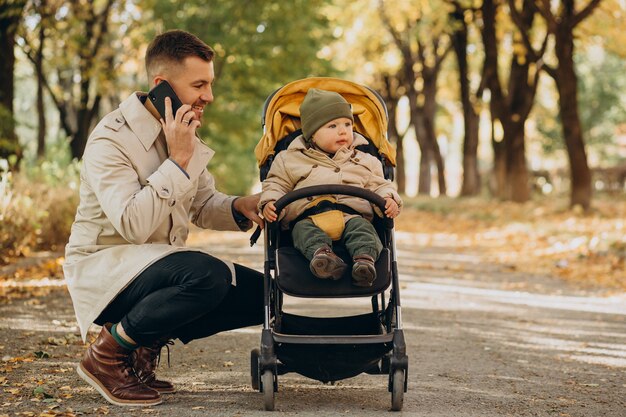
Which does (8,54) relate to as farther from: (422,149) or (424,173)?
(424,173)

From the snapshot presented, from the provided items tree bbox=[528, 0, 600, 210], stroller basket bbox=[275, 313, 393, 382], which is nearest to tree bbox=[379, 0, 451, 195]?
tree bbox=[528, 0, 600, 210]

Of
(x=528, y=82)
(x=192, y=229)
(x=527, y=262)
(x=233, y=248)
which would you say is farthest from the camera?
(x=528, y=82)

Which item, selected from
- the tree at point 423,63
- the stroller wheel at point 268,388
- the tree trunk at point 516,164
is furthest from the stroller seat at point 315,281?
the tree at point 423,63

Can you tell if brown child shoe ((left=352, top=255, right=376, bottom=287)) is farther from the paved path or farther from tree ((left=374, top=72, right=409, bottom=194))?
tree ((left=374, top=72, right=409, bottom=194))

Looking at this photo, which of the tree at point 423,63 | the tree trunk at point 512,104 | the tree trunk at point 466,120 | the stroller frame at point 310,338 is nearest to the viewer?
the stroller frame at point 310,338

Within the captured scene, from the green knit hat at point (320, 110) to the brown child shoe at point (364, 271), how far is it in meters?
1.01

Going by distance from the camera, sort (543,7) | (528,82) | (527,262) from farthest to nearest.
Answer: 1. (528,82)
2. (543,7)
3. (527,262)

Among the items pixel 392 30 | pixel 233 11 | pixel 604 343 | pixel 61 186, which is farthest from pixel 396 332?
pixel 392 30

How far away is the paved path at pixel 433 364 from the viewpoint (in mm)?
5031

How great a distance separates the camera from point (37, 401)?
16.2 feet

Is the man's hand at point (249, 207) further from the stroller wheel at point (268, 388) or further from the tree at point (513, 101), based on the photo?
the tree at point (513, 101)

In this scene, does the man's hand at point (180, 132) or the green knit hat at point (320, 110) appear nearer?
the man's hand at point (180, 132)

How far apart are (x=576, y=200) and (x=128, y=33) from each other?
1249cm

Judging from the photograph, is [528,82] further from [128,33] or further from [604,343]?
[604,343]
